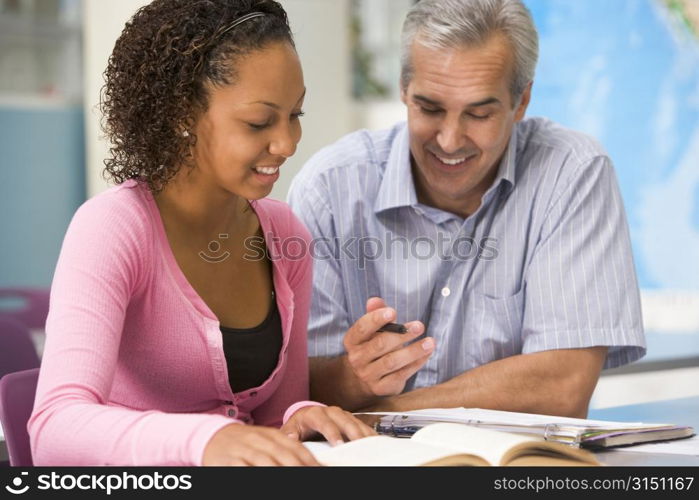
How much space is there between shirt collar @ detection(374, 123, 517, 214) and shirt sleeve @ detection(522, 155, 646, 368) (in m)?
0.13

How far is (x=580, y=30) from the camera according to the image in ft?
14.5

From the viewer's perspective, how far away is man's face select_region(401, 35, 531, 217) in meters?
2.13

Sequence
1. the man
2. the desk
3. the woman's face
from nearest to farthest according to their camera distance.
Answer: the desk < the woman's face < the man

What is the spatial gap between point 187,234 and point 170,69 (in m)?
0.29

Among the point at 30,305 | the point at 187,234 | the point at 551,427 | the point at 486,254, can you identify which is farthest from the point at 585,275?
the point at 30,305

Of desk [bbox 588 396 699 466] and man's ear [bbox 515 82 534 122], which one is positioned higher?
man's ear [bbox 515 82 534 122]

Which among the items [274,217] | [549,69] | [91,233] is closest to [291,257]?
[274,217]

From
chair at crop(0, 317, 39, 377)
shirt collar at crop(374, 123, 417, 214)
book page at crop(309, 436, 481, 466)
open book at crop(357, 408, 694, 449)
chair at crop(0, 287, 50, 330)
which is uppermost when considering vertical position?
shirt collar at crop(374, 123, 417, 214)

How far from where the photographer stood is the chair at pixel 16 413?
158cm

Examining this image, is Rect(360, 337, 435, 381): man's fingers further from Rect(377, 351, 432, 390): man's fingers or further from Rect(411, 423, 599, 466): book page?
Rect(411, 423, 599, 466): book page

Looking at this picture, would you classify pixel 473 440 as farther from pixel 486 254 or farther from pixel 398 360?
pixel 486 254

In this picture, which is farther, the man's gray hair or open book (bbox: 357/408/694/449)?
the man's gray hair

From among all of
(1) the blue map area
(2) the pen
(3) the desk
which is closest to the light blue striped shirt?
(3) the desk

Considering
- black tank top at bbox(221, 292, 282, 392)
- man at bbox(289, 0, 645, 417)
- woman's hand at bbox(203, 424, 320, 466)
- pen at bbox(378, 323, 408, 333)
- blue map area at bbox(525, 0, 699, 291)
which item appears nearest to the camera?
woman's hand at bbox(203, 424, 320, 466)
